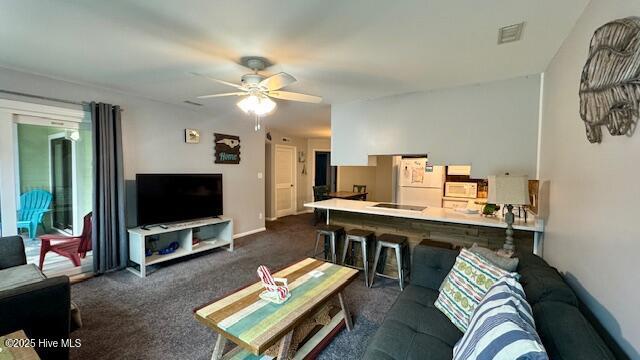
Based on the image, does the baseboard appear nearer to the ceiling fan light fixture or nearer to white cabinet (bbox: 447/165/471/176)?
the ceiling fan light fixture

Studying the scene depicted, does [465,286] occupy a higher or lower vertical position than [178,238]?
higher

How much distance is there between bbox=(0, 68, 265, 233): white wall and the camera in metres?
3.02

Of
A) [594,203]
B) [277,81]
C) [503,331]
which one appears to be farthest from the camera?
[277,81]

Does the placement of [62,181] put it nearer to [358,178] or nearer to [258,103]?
[258,103]

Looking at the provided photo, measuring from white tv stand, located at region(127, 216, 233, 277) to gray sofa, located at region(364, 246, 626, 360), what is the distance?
307 centimetres

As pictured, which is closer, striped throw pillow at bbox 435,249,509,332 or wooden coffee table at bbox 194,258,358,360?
wooden coffee table at bbox 194,258,358,360

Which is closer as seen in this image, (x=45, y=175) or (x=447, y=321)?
(x=447, y=321)

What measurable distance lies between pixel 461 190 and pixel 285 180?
14.2ft

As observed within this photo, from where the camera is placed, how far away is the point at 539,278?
1.47 meters

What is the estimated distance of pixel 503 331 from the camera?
945 millimetres

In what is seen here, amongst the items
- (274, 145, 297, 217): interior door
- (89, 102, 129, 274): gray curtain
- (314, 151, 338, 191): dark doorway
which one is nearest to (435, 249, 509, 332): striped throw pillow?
(89, 102, 129, 274): gray curtain

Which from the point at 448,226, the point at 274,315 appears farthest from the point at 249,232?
the point at 274,315

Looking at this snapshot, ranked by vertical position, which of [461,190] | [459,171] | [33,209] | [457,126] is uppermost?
[457,126]

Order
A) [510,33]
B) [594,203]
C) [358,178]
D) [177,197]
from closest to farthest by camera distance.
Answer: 1. [594,203]
2. [510,33]
3. [177,197]
4. [358,178]
